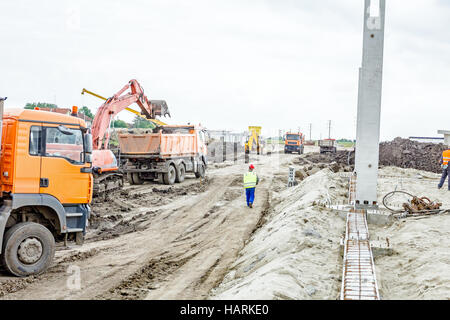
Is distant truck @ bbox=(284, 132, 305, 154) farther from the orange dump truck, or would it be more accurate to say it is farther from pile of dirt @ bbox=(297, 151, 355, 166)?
the orange dump truck

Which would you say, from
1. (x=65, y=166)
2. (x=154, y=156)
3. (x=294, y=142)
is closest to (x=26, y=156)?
(x=65, y=166)

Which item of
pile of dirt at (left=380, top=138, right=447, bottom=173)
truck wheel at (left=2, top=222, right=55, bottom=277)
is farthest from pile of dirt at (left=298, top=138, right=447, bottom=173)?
truck wheel at (left=2, top=222, right=55, bottom=277)

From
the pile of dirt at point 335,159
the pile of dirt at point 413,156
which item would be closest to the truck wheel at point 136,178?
the pile of dirt at point 335,159

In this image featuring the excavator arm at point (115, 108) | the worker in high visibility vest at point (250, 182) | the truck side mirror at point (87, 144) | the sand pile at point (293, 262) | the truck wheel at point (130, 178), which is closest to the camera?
the sand pile at point (293, 262)

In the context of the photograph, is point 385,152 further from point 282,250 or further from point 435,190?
point 282,250

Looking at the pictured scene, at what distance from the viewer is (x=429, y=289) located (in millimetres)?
5934

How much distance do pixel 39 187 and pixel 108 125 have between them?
1041 cm

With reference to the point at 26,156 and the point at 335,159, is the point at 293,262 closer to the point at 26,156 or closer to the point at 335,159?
the point at 26,156

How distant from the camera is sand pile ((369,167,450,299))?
613cm

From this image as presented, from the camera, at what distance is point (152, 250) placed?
10125 millimetres

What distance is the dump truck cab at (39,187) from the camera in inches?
306

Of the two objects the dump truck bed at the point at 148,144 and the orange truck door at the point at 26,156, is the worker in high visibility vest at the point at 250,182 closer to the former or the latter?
the dump truck bed at the point at 148,144
